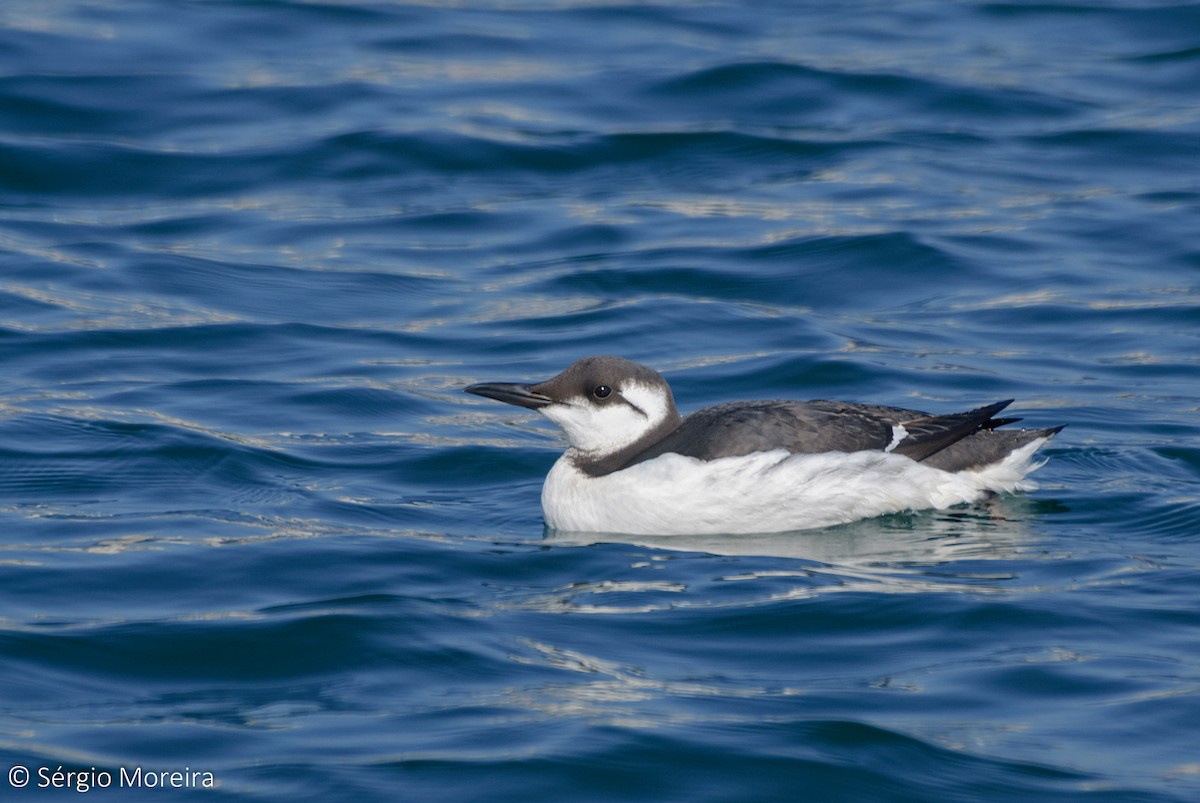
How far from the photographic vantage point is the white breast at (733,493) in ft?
28.1

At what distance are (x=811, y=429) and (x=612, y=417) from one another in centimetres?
95

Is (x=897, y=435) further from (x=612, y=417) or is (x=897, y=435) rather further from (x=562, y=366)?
(x=562, y=366)

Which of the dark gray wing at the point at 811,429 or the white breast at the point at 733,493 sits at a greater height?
the dark gray wing at the point at 811,429

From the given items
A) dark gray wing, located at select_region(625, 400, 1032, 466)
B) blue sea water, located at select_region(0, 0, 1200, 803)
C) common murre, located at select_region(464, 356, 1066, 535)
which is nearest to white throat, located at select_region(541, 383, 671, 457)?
common murre, located at select_region(464, 356, 1066, 535)

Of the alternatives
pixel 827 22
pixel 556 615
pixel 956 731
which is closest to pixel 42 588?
pixel 556 615

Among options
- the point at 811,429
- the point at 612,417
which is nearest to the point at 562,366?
the point at 612,417

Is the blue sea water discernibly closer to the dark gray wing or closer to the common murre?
the common murre

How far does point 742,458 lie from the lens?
28.1 ft

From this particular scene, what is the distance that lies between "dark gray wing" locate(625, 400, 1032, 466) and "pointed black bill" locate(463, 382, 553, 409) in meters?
0.52

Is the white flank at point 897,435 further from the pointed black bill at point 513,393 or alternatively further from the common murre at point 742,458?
the pointed black bill at point 513,393

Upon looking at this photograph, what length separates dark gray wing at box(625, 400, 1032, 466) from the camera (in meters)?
8.62

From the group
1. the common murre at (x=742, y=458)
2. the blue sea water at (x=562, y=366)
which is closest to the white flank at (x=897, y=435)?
the common murre at (x=742, y=458)

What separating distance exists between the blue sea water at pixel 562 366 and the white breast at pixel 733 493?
0.13m

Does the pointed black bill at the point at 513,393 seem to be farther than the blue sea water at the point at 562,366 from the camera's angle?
Yes
